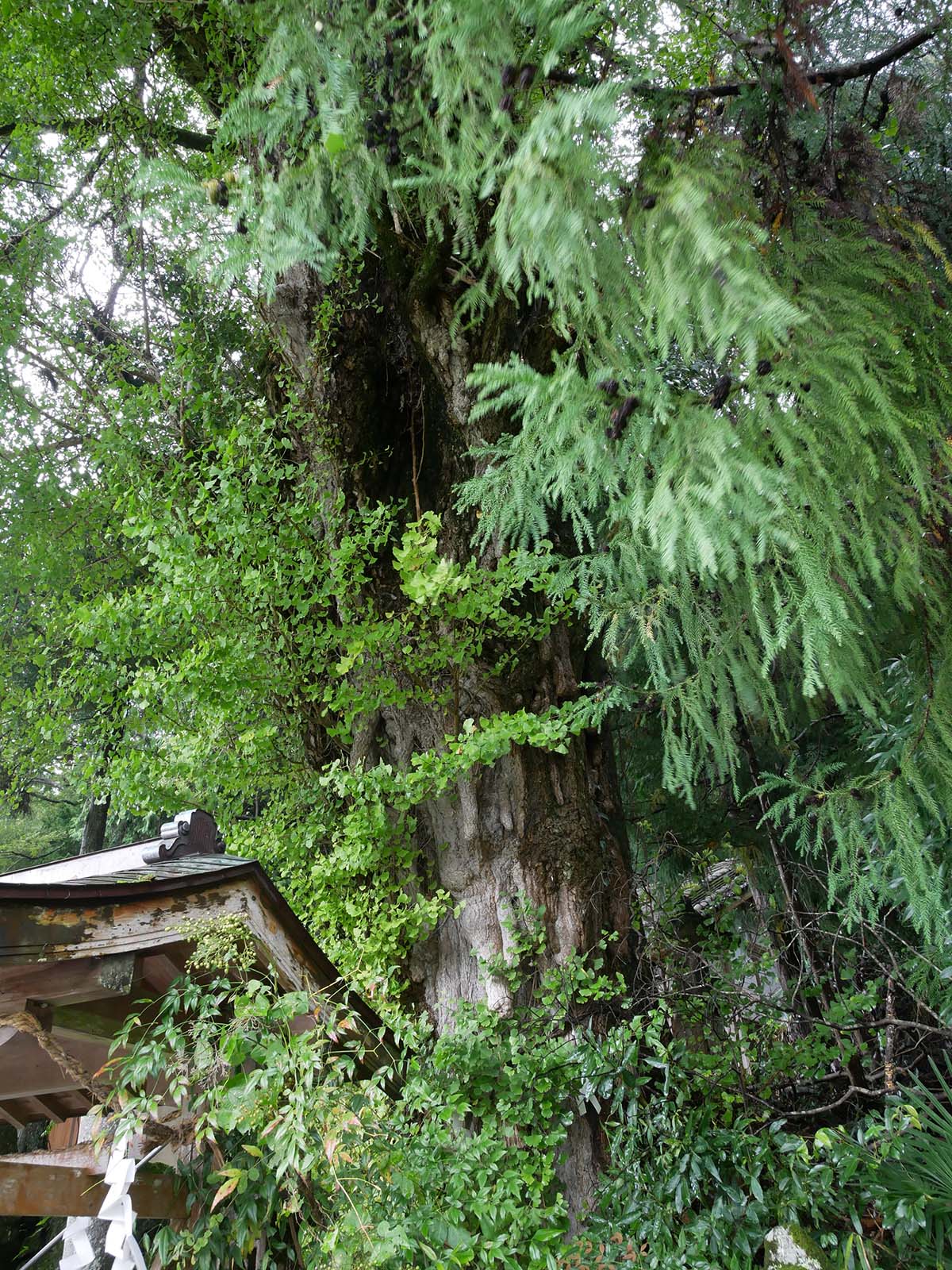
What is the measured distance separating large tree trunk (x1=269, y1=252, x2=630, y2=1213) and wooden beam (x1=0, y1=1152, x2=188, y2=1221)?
4.65 ft

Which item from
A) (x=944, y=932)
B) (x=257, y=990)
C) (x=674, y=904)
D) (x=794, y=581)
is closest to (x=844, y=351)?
(x=794, y=581)

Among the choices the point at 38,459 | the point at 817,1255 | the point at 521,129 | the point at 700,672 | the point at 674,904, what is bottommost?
the point at 817,1255

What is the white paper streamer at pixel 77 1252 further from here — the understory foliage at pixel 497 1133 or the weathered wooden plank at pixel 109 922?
the weathered wooden plank at pixel 109 922

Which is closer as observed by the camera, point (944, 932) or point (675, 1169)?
point (944, 932)

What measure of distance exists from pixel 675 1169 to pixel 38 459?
4.98 metres

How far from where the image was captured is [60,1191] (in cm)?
226

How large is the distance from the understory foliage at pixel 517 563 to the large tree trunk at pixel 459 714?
0.03 m

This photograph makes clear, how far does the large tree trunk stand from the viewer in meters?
3.75

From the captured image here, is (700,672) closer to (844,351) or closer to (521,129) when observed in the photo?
(844,351)

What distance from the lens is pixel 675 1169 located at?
10.0 ft

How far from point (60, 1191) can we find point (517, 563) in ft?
8.56

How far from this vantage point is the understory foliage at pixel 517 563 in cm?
208

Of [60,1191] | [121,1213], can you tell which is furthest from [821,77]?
[60,1191]

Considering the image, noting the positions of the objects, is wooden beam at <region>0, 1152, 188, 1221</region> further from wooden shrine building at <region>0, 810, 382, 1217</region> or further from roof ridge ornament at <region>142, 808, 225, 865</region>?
roof ridge ornament at <region>142, 808, 225, 865</region>
